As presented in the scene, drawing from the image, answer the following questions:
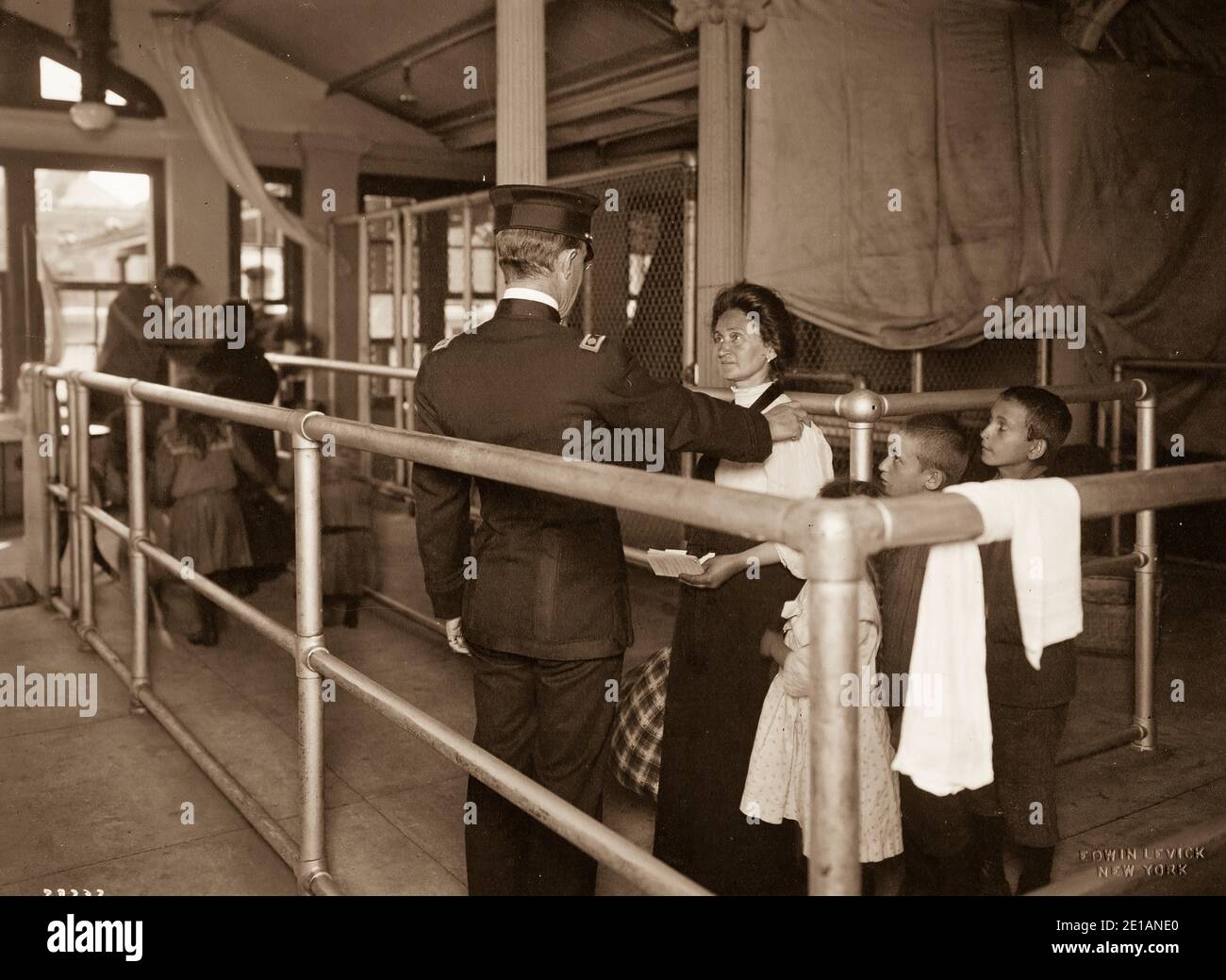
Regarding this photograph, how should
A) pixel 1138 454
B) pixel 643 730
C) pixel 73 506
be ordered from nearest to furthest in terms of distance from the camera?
pixel 643 730 < pixel 1138 454 < pixel 73 506

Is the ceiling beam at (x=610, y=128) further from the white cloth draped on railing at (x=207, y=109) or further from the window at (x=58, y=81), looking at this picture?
the window at (x=58, y=81)

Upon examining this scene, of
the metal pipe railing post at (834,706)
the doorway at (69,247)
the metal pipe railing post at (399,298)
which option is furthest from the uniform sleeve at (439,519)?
the doorway at (69,247)

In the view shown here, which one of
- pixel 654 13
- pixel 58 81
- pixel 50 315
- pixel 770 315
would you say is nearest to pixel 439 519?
pixel 770 315

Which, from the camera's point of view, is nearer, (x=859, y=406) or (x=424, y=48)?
(x=859, y=406)

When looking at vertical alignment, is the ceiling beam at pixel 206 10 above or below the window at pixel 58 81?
above

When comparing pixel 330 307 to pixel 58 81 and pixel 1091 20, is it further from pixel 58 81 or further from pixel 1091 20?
pixel 1091 20

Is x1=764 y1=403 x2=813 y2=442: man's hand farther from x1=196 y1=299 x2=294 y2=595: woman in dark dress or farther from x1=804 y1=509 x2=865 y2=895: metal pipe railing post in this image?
x1=196 y1=299 x2=294 y2=595: woman in dark dress

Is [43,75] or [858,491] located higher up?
[43,75]

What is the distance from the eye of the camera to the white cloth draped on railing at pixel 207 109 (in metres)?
8.00

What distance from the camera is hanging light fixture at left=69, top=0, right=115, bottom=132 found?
8109 mm

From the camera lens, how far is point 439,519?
2221 mm

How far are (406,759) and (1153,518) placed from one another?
217 cm

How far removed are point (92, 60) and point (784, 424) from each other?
759 centimetres

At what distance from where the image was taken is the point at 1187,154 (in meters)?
5.35
